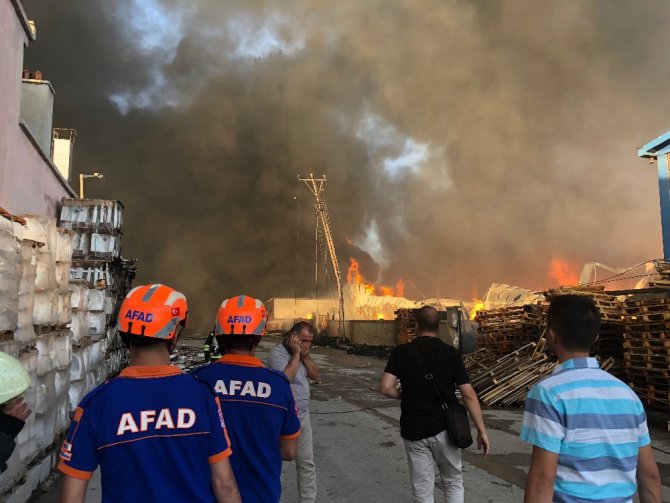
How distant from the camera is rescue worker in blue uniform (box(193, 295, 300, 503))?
2111 mm

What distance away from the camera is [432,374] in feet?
10.6

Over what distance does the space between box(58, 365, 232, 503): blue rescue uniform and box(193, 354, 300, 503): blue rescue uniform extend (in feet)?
1.81

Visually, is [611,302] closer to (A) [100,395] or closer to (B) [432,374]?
(B) [432,374]

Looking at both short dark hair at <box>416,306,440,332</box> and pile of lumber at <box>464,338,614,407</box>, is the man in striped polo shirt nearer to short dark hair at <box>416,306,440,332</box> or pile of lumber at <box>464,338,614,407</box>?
short dark hair at <box>416,306,440,332</box>

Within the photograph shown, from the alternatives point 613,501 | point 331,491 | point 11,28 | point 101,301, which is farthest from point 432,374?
point 11,28

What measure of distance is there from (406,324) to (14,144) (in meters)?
14.5

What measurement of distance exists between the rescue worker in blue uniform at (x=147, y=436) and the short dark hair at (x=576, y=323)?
1.30 metres

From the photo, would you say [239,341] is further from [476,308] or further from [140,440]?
[476,308]

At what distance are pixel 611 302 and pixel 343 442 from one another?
7.24 meters

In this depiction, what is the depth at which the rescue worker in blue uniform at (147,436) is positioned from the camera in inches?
58.6

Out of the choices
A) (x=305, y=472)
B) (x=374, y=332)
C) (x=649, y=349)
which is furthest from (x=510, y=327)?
(x=374, y=332)

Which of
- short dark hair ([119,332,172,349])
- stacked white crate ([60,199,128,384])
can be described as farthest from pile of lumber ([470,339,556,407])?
short dark hair ([119,332,172,349])

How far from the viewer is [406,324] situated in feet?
62.5

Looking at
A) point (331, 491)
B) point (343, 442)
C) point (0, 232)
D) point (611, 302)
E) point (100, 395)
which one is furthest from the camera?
point (611, 302)
